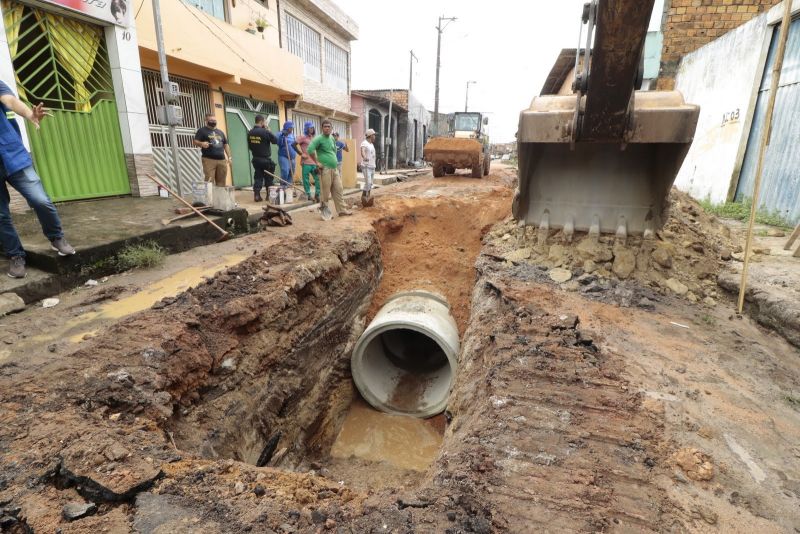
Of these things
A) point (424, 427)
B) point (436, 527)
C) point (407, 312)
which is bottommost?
point (424, 427)

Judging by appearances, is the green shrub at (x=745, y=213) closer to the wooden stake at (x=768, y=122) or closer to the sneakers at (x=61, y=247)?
the wooden stake at (x=768, y=122)

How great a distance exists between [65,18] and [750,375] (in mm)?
8808

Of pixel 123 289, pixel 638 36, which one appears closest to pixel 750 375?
pixel 638 36

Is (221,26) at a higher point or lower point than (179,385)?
higher

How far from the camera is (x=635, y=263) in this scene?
437 cm

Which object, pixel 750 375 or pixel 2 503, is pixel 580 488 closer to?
pixel 750 375

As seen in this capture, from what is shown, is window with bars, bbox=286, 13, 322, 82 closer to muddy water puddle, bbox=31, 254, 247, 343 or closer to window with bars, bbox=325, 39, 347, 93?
window with bars, bbox=325, 39, 347, 93

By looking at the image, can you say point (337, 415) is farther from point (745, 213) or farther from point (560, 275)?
point (745, 213)

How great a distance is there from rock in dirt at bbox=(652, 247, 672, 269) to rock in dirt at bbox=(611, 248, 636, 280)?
247 mm

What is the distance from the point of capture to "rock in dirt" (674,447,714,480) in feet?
6.46

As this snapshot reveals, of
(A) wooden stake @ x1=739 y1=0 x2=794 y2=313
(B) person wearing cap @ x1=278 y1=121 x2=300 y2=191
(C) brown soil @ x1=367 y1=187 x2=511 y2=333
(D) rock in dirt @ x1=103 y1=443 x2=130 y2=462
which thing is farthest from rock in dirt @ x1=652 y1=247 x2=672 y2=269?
(B) person wearing cap @ x1=278 y1=121 x2=300 y2=191

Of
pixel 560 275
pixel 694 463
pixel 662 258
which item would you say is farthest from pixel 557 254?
pixel 694 463

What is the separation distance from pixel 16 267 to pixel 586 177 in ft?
18.7

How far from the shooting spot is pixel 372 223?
7418mm
